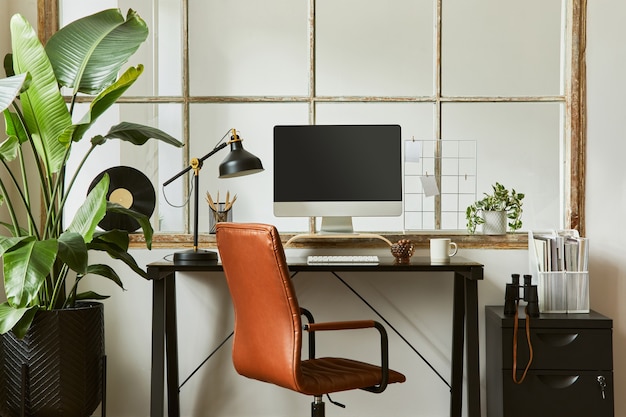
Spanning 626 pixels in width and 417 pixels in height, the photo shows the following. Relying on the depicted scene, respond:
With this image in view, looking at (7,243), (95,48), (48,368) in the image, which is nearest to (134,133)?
(95,48)

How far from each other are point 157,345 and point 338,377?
0.91 meters

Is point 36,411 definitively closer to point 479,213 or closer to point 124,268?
point 124,268

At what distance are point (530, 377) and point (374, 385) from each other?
0.81 meters

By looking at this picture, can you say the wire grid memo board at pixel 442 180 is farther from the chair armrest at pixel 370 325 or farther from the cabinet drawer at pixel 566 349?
the chair armrest at pixel 370 325

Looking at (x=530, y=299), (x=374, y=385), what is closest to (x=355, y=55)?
(x=530, y=299)

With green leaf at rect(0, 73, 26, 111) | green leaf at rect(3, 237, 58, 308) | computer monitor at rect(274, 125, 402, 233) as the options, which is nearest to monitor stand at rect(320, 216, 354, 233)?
computer monitor at rect(274, 125, 402, 233)

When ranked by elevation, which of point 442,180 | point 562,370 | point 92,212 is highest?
point 442,180

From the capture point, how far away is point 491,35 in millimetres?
3676

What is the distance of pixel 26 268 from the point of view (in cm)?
256

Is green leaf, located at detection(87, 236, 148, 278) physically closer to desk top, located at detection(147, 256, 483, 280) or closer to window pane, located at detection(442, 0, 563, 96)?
desk top, located at detection(147, 256, 483, 280)

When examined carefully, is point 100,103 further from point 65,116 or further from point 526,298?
point 526,298

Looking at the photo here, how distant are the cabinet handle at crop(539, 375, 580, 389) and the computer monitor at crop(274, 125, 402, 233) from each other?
0.96 meters

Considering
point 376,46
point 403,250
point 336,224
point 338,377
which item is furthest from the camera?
point 376,46

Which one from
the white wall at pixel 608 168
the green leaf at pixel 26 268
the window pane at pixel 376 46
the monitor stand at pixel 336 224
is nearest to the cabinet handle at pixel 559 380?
the white wall at pixel 608 168
